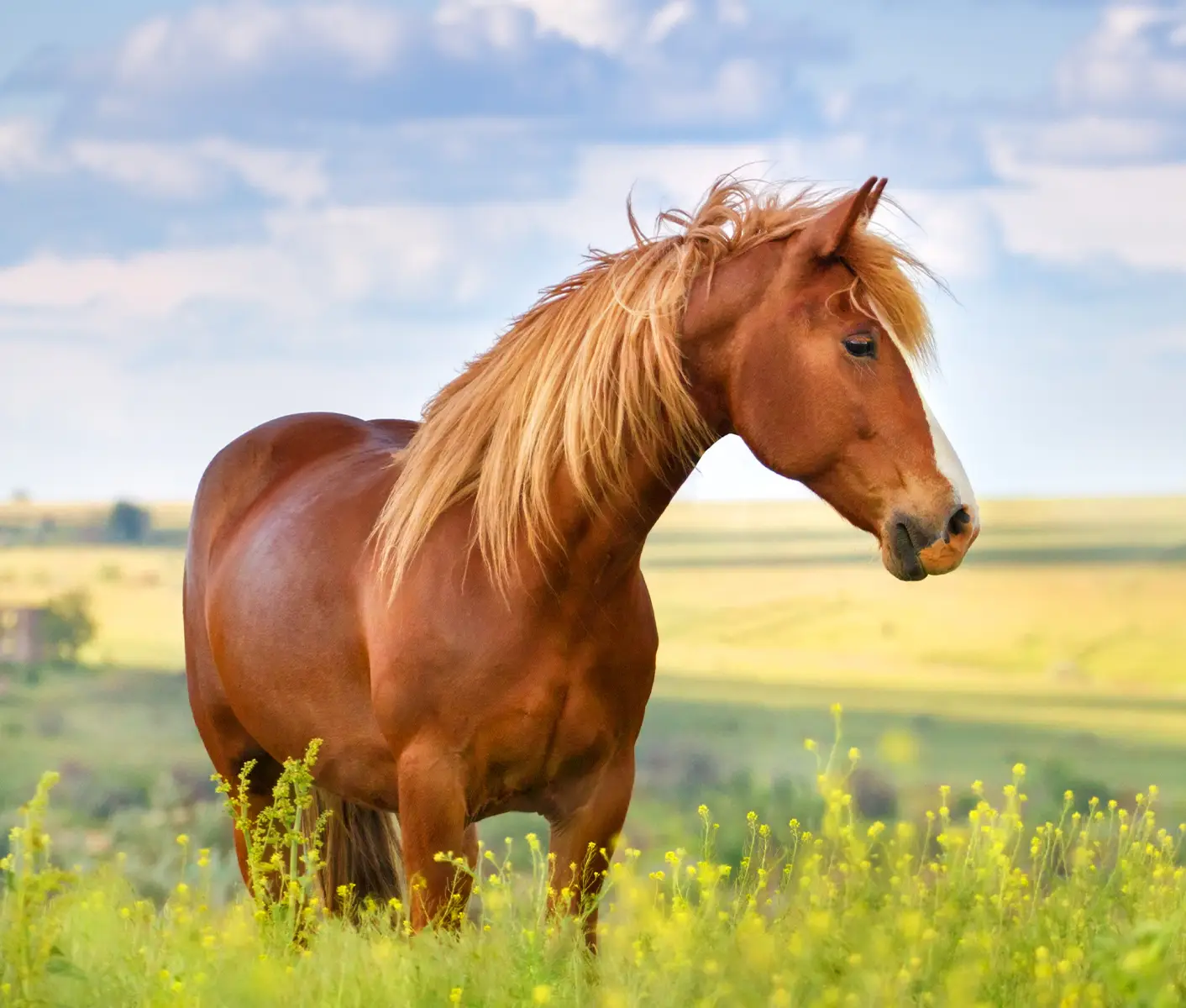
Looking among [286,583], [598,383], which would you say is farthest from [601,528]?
[286,583]

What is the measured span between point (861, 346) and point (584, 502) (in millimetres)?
897

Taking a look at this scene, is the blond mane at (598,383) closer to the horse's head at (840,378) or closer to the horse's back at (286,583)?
the horse's head at (840,378)

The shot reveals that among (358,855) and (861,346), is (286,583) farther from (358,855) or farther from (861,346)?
(861,346)

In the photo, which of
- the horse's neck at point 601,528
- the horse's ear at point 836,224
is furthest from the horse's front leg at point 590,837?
the horse's ear at point 836,224

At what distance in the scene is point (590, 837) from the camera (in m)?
4.50

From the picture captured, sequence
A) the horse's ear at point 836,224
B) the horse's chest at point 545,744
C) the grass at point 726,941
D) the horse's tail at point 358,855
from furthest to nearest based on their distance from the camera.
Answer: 1. the horse's tail at point 358,855
2. the horse's chest at point 545,744
3. the horse's ear at point 836,224
4. the grass at point 726,941

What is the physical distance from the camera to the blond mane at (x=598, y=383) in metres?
4.11

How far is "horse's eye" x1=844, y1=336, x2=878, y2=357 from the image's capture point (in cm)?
399

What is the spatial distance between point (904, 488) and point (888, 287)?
0.57 m

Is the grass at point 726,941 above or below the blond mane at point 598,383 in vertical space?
below

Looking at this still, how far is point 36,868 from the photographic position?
11.2ft

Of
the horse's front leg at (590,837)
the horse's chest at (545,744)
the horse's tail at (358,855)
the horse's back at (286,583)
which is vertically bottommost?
the horse's tail at (358,855)

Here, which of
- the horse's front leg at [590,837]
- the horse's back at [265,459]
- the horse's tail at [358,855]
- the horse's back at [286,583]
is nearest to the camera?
the horse's front leg at [590,837]

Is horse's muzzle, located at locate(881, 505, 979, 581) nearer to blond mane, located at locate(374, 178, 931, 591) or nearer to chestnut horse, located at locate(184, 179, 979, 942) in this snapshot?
chestnut horse, located at locate(184, 179, 979, 942)
